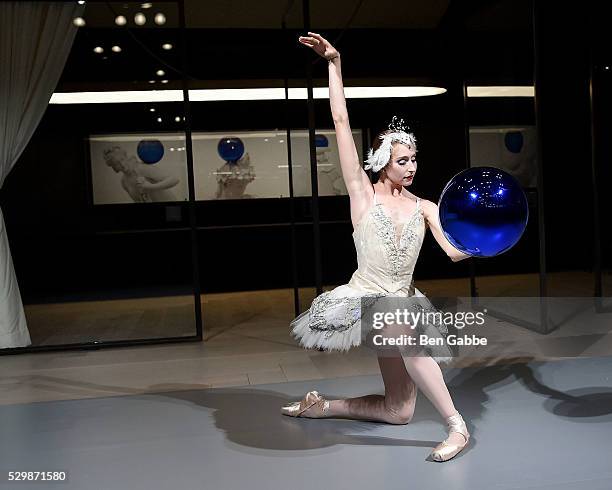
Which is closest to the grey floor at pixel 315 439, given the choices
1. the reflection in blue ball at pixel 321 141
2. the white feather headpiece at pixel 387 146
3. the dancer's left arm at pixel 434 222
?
the dancer's left arm at pixel 434 222

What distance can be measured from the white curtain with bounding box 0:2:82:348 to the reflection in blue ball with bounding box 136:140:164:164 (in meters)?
1.38

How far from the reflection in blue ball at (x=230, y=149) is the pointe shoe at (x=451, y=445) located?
5069mm

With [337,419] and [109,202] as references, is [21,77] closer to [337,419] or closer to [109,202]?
[109,202]

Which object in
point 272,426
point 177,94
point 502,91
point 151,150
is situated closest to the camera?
point 272,426

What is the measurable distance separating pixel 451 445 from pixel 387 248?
807 millimetres

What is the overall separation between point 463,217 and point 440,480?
95 cm

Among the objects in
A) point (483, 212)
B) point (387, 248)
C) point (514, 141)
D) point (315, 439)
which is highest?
point (514, 141)

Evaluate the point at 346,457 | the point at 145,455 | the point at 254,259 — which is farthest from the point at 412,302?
the point at 254,259

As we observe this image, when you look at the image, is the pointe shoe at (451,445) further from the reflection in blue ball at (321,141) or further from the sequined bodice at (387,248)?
the reflection in blue ball at (321,141)

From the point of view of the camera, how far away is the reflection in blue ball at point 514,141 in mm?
5766

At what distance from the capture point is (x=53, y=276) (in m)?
7.10

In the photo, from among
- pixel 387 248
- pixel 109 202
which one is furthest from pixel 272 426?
pixel 109 202

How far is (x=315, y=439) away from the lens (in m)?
3.02

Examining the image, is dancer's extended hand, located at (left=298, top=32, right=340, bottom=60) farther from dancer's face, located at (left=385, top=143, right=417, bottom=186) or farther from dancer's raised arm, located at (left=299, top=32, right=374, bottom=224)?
dancer's face, located at (left=385, top=143, right=417, bottom=186)
